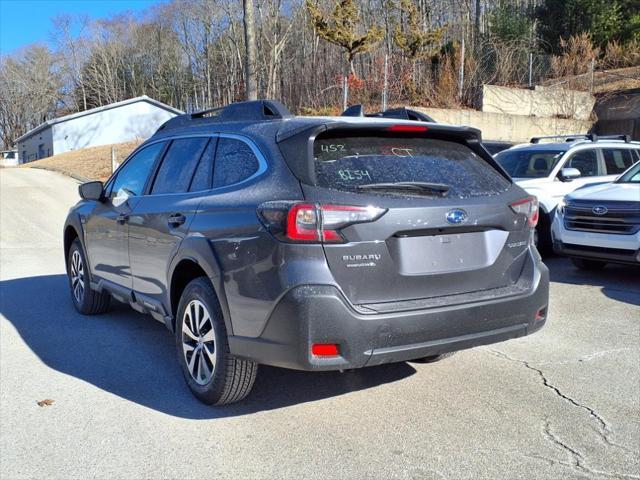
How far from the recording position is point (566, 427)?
3.71 meters

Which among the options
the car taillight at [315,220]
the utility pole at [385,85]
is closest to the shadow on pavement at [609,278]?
the car taillight at [315,220]

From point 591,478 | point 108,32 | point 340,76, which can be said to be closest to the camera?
point 591,478

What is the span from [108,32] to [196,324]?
7831cm

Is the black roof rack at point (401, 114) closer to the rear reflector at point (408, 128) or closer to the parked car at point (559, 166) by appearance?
the rear reflector at point (408, 128)

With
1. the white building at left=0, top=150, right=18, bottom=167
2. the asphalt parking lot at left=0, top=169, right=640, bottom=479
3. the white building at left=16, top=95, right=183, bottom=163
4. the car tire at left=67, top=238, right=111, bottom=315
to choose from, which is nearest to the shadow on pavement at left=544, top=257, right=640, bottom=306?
the asphalt parking lot at left=0, top=169, right=640, bottom=479

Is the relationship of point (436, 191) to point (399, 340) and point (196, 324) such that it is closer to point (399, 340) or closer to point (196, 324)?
point (399, 340)

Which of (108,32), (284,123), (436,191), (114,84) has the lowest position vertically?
(436,191)

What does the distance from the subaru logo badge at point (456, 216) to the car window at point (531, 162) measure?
6.88m

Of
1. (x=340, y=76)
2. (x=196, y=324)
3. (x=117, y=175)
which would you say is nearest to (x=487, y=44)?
(x=340, y=76)

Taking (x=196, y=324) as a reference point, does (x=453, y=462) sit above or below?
below

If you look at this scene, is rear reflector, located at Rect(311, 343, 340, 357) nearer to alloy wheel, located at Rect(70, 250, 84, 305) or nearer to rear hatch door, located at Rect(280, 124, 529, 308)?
rear hatch door, located at Rect(280, 124, 529, 308)

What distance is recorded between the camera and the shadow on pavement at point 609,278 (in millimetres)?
7202

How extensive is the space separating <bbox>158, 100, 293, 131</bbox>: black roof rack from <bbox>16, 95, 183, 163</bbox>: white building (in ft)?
129

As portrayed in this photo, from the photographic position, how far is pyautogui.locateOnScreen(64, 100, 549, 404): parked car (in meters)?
3.28
